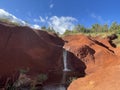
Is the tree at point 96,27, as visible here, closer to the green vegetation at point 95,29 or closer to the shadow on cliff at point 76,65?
the green vegetation at point 95,29

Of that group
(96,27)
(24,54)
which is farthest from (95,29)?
(24,54)

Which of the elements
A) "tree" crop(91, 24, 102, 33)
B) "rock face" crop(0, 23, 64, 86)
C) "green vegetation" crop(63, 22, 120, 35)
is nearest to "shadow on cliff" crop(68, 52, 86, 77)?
"rock face" crop(0, 23, 64, 86)

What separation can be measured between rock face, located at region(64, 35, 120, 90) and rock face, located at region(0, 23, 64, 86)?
2.90 m

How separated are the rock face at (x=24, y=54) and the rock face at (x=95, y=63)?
290 centimetres

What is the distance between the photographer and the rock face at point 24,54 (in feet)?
68.6

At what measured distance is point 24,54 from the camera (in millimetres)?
22719

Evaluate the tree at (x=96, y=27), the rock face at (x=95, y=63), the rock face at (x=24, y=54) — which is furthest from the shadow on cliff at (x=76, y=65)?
the tree at (x=96, y=27)

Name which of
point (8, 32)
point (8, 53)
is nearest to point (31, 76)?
point (8, 53)

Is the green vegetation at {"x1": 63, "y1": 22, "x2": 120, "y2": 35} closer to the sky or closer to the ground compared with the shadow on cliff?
closer to the sky

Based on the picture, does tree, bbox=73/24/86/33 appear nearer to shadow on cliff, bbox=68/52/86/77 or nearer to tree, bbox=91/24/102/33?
tree, bbox=91/24/102/33

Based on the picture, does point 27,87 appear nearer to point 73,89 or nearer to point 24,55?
point 24,55

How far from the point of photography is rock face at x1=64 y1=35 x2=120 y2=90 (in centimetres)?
1188

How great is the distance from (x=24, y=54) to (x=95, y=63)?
8.31 m

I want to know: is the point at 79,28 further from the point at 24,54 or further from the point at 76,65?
the point at 24,54
